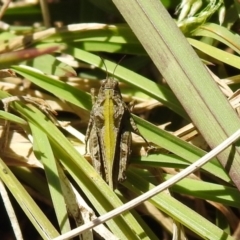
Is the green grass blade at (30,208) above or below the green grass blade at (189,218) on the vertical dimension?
above


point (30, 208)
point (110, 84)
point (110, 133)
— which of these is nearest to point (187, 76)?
point (110, 133)

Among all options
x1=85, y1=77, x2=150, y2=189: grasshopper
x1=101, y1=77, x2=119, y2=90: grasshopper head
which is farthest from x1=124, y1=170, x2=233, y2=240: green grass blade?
x1=101, y1=77, x2=119, y2=90: grasshopper head

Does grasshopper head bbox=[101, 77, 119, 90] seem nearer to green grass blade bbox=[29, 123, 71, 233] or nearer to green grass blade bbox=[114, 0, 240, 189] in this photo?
green grass blade bbox=[29, 123, 71, 233]

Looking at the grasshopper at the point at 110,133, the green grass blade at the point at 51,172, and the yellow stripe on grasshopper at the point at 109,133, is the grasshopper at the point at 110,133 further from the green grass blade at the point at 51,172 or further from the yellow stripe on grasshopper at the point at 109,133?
the green grass blade at the point at 51,172

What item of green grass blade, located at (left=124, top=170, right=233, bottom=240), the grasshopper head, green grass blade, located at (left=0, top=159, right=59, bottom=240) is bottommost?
green grass blade, located at (left=124, top=170, right=233, bottom=240)

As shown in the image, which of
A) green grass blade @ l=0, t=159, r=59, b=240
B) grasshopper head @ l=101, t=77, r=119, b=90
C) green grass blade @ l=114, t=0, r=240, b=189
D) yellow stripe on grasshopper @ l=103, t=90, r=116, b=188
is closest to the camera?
green grass blade @ l=114, t=0, r=240, b=189

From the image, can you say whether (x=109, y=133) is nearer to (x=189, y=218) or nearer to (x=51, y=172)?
(x=51, y=172)

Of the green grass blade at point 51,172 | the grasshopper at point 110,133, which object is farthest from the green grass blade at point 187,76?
the green grass blade at point 51,172

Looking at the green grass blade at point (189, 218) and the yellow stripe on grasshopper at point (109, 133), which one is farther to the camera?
the yellow stripe on grasshopper at point (109, 133)

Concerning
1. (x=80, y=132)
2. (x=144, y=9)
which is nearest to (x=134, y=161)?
(x=80, y=132)
